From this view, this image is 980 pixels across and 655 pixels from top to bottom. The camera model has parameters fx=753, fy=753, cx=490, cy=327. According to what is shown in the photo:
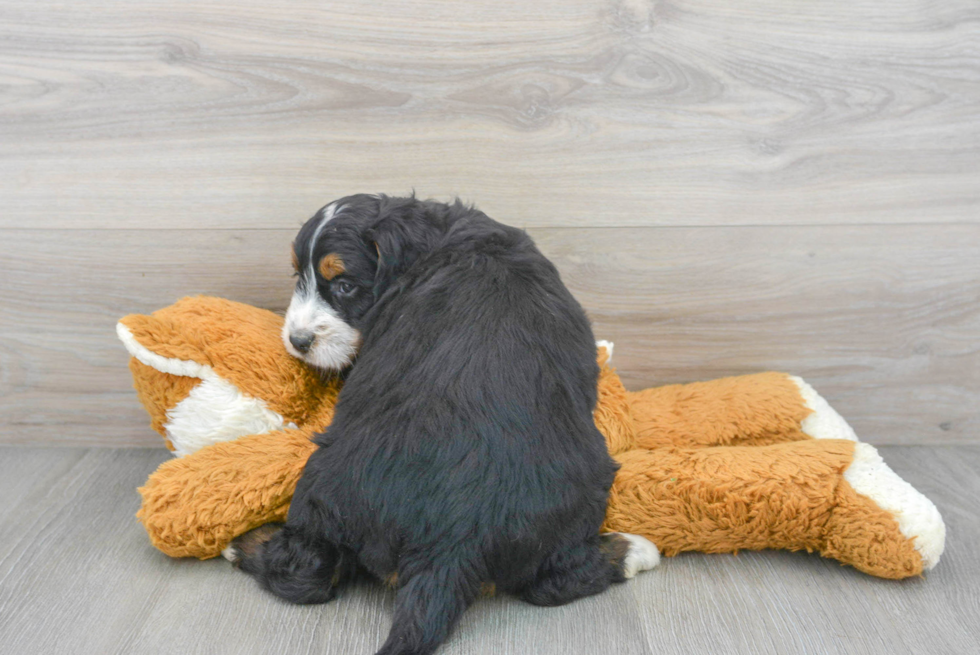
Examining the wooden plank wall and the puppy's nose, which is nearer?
the puppy's nose

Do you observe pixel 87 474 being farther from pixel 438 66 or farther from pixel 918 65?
pixel 918 65

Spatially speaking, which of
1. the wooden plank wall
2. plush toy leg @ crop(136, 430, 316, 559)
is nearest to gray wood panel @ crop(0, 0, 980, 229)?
the wooden plank wall

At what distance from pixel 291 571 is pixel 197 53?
1.40m

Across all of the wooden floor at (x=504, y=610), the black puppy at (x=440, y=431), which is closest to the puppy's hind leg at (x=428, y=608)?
the black puppy at (x=440, y=431)

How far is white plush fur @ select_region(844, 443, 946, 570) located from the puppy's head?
3.64ft

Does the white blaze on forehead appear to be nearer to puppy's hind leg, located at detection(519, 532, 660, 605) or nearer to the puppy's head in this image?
the puppy's head

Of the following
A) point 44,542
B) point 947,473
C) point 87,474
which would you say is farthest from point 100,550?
point 947,473

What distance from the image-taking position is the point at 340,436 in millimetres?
1513

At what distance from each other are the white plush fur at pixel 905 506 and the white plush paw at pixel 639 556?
470 millimetres

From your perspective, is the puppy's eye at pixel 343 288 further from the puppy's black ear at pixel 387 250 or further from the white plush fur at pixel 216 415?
the white plush fur at pixel 216 415

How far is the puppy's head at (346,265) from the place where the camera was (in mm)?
1622

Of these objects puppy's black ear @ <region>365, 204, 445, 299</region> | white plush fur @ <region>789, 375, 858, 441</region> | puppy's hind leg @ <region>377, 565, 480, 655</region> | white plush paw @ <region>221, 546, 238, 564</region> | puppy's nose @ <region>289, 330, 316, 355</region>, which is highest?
puppy's black ear @ <region>365, 204, 445, 299</region>

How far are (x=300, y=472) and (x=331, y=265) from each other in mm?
471

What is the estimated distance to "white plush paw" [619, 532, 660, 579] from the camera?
5.44 feet
